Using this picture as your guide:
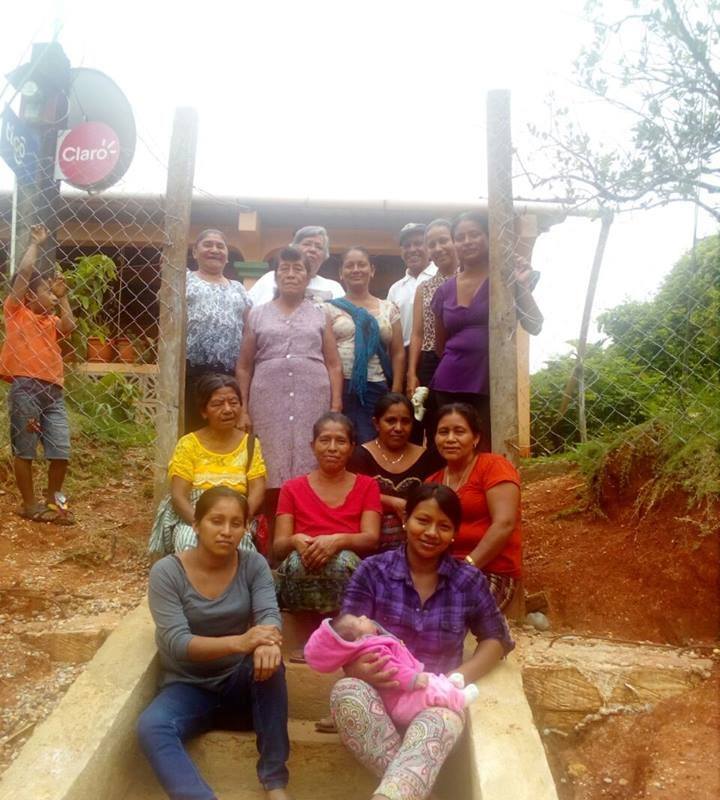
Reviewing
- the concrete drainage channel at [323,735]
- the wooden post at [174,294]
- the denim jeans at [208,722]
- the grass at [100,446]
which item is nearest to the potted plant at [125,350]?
the grass at [100,446]

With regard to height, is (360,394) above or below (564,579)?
above

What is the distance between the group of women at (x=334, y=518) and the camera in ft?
8.89

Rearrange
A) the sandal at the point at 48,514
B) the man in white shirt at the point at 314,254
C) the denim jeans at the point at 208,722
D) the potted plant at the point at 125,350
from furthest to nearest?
the potted plant at the point at 125,350 → the sandal at the point at 48,514 → the man in white shirt at the point at 314,254 → the denim jeans at the point at 208,722

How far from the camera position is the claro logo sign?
17.4 feet

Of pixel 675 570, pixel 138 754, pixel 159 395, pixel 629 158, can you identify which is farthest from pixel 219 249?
pixel 675 570

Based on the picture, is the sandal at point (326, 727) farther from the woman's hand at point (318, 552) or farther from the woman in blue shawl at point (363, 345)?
the woman in blue shawl at point (363, 345)

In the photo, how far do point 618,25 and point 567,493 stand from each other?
300 centimetres

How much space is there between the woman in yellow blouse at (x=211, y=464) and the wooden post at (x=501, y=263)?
1169 millimetres

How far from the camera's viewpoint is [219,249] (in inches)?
174

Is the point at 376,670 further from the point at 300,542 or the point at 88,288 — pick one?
the point at 88,288

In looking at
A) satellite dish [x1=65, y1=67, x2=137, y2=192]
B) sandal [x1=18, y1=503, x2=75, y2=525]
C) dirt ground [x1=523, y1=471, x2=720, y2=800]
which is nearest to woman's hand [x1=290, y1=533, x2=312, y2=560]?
dirt ground [x1=523, y1=471, x2=720, y2=800]

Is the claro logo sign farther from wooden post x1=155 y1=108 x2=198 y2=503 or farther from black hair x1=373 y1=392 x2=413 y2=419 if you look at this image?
black hair x1=373 y1=392 x2=413 y2=419

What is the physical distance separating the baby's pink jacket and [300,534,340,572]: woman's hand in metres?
0.61

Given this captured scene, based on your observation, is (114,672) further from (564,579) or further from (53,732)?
(564,579)
